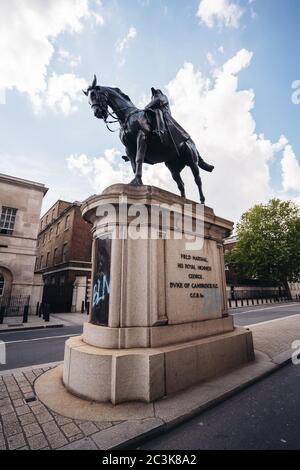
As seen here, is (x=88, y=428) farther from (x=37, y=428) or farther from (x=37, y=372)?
(x=37, y=372)

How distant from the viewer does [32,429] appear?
2.65 metres

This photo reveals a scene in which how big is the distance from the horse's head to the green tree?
32749 millimetres

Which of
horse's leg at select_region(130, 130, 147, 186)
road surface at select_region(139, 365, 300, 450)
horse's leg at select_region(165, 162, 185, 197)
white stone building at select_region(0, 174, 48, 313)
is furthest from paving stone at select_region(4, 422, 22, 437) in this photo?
white stone building at select_region(0, 174, 48, 313)

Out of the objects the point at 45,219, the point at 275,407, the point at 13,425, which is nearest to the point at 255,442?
the point at 275,407

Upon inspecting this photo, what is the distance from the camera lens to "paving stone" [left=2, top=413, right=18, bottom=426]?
9.34 ft

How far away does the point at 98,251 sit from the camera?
14.1 ft

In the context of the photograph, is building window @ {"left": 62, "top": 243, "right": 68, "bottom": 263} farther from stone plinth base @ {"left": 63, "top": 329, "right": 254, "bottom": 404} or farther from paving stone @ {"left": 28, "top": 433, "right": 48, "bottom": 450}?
paving stone @ {"left": 28, "top": 433, "right": 48, "bottom": 450}

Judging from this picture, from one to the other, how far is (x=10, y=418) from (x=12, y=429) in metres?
0.30

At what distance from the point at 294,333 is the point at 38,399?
8.59 m

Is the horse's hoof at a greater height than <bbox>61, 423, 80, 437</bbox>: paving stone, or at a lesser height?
greater

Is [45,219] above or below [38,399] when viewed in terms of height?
above

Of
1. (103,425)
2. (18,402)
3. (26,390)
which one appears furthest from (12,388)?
(103,425)
